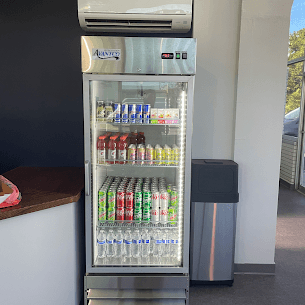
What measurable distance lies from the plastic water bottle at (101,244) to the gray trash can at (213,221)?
862 millimetres

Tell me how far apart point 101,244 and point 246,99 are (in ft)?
6.54

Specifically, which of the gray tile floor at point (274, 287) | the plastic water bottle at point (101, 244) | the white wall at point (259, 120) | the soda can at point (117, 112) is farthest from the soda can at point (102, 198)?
the white wall at point (259, 120)

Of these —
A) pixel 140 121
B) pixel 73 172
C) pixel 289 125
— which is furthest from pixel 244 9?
pixel 289 125

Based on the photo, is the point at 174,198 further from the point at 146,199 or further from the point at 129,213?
the point at 129,213

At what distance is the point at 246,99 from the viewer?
3098 mm

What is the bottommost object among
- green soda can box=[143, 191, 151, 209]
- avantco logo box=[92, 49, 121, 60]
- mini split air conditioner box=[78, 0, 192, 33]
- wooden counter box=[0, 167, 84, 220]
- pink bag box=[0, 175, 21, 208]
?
green soda can box=[143, 191, 151, 209]

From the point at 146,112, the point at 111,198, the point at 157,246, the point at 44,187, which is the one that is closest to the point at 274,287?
the point at 157,246

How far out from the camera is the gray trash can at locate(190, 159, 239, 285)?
114 inches

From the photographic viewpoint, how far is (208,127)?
3.17 metres

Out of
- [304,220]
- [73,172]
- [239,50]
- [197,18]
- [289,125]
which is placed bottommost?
[304,220]

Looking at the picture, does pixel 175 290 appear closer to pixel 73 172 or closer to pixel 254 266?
pixel 254 266

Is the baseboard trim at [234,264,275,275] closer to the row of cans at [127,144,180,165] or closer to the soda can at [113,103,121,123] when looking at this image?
the row of cans at [127,144,180,165]

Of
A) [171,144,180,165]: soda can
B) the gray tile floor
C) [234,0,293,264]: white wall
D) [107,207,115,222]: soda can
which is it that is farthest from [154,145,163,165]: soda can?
the gray tile floor

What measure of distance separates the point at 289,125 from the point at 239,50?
486 cm
